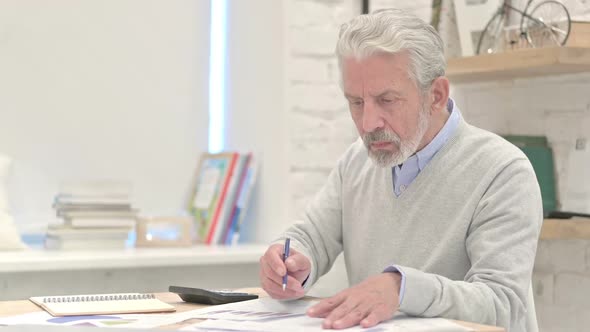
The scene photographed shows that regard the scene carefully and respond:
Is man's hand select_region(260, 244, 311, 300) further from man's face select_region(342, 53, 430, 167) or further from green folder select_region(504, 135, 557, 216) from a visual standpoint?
green folder select_region(504, 135, 557, 216)

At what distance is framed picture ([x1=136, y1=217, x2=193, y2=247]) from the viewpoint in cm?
322

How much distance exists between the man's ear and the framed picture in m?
1.44

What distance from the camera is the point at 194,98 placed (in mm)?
3576

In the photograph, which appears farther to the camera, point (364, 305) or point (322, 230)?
point (322, 230)

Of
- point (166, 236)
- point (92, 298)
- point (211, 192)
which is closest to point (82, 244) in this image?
point (166, 236)

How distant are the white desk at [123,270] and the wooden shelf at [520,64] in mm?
883

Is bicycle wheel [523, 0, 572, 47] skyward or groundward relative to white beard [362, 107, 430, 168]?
skyward

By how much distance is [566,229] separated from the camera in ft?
8.15

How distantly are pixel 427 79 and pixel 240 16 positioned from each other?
1.68 m

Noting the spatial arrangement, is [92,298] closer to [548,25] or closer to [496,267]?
[496,267]

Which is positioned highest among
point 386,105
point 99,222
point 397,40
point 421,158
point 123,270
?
point 397,40

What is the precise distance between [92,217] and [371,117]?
1470mm

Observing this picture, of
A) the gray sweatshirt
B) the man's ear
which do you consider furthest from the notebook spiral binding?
the man's ear

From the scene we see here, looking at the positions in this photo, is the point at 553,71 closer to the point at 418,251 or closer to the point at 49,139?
the point at 418,251
